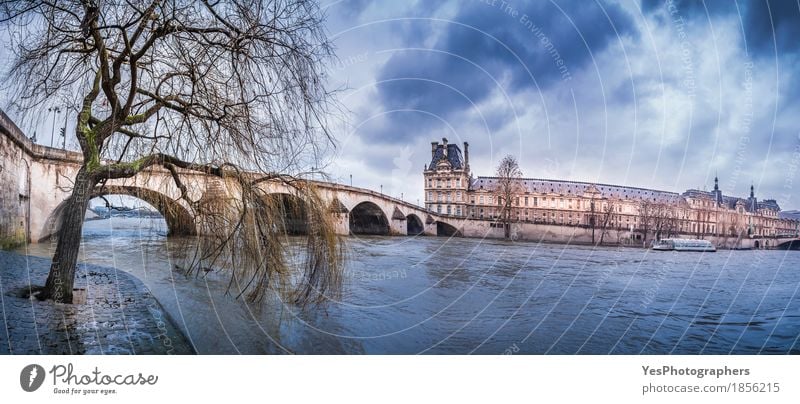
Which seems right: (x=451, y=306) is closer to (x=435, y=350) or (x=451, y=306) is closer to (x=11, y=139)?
(x=435, y=350)

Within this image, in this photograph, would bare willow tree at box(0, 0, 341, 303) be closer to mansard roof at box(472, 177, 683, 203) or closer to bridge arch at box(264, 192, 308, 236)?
bridge arch at box(264, 192, 308, 236)

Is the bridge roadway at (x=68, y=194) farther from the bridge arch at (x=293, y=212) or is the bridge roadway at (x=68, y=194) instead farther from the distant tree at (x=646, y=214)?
the distant tree at (x=646, y=214)

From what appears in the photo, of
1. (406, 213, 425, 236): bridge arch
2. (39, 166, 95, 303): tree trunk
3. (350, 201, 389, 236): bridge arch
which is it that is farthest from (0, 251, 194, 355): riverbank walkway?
(350, 201, 389, 236): bridge arch

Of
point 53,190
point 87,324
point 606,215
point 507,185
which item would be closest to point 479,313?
point 87,324

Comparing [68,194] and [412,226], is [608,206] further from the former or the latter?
[68,194]

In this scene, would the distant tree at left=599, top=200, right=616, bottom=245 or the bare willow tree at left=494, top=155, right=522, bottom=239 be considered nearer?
the bare willow tree at left=494, top=155, right=522, bottom=239

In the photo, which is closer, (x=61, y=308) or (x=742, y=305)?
(x=61, y=308)
